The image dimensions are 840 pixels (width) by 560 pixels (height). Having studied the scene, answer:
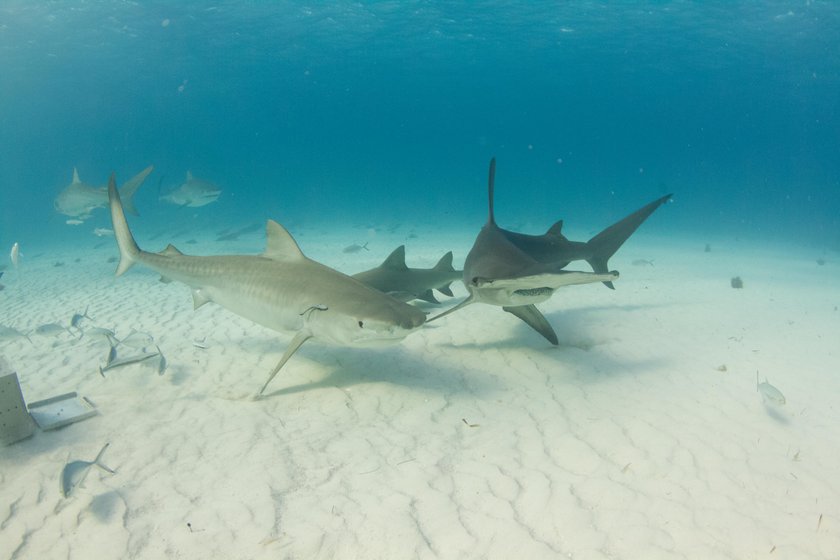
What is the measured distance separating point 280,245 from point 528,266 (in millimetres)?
3168

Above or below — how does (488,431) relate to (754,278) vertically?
above

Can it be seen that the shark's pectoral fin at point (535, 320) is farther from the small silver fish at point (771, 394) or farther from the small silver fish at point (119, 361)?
the small silver fish at point (119, 361)

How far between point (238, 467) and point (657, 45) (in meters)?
48.4

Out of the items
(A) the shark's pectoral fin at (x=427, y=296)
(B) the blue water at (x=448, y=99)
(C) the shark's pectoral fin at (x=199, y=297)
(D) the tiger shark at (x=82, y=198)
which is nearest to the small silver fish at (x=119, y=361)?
(C) the shark's pectoral fin at (x=199, y=297)

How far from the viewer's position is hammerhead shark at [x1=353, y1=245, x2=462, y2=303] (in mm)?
7277

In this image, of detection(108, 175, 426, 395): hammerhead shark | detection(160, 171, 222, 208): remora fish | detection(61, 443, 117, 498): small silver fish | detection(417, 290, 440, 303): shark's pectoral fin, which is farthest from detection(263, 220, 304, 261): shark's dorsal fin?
detection(160, 171, 222, 208): remora fish

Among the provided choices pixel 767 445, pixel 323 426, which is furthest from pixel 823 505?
pixel 323 426

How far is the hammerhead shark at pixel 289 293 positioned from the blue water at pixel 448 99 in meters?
12.8

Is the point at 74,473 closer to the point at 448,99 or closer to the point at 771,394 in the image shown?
the point at 771,394

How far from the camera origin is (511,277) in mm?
3805

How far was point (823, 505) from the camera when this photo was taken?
311cm

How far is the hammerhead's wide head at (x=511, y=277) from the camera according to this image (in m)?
3.50

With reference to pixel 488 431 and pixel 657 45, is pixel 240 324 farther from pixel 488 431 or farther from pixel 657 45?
pixel 657 45

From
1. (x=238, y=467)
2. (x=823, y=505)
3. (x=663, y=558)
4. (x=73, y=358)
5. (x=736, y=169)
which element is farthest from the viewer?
(x=736, y=169)
